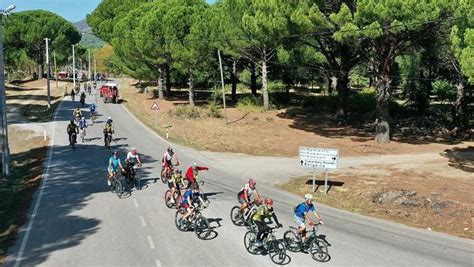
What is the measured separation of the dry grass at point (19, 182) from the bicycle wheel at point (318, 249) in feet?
27.8

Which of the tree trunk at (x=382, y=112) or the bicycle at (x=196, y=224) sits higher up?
the tree trunk at (x=382, y=112)

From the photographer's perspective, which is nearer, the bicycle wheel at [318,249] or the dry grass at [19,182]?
the bicycle wheel at [318,249]

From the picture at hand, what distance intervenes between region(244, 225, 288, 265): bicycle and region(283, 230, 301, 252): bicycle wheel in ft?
0.53

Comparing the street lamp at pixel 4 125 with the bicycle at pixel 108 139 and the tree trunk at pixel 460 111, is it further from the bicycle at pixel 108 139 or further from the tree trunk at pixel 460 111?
the tree trunk at pixel 460 111

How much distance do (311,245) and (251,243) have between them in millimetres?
1677

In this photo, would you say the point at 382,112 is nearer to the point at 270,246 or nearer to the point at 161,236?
the point at 161,236

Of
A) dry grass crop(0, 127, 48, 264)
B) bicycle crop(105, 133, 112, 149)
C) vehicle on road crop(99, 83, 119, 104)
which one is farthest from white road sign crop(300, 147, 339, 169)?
vehicle on road crop(99, 83, 119, 104)

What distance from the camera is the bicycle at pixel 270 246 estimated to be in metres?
13.7

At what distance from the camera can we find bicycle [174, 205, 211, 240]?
15.7 meters

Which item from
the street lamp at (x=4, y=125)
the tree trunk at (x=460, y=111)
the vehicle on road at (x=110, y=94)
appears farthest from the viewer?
the vehicle on road at (x=110, y=94)

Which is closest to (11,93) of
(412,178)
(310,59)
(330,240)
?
(310,59)

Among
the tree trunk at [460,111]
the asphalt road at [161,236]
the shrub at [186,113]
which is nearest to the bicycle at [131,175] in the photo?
the asphalt road at [161,236]

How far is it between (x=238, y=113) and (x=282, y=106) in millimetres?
7763

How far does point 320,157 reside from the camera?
22.8m
